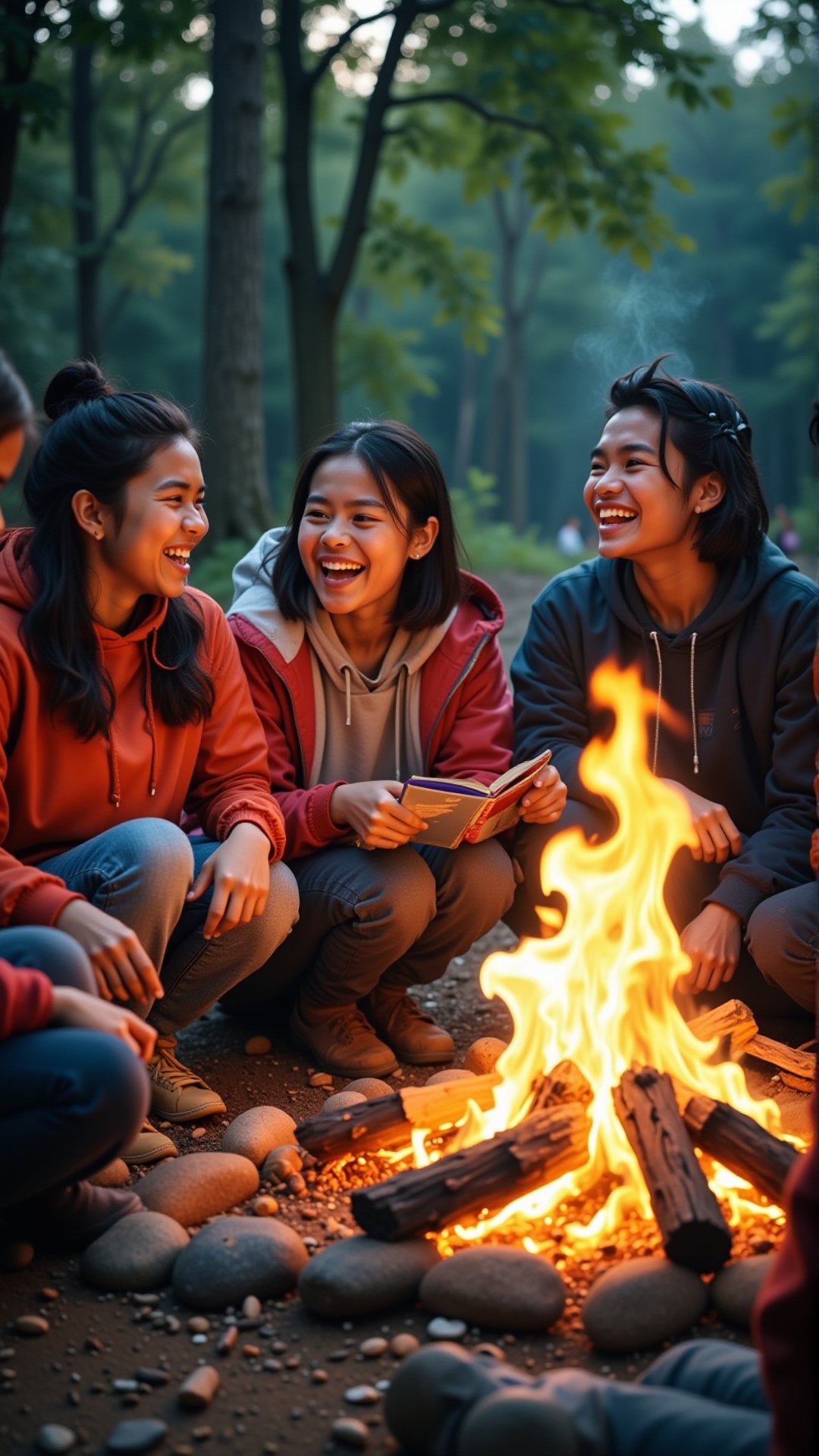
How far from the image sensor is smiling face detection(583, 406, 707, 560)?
382 centimetres

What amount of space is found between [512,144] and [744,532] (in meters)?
6.90

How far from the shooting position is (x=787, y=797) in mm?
3693

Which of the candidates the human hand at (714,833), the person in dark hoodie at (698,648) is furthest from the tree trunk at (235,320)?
the human hand at (714,833)

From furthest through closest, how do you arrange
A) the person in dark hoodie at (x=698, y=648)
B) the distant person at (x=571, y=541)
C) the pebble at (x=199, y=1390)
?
the distant person at (x=571, y=541), the person in dark hoodie at (x=698, y=648), the pebble at (x=199, y=1390)

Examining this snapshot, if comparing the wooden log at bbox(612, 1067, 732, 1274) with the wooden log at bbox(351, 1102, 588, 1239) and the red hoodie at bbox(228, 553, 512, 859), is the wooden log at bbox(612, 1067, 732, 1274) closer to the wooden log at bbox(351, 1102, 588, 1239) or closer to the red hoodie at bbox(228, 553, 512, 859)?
the wooden log at bbox(351, 1102, 588, 1239)

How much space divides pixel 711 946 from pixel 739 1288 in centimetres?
124

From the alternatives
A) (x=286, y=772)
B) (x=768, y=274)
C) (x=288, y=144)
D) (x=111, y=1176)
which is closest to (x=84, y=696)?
(x=286, y=772)

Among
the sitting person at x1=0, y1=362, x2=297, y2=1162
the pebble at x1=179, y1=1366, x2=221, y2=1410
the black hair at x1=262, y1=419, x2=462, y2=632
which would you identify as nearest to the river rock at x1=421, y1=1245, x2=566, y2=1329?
the pebble at x1=179, y1=1366, x2=221, y2=1410

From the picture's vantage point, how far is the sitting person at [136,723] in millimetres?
3137

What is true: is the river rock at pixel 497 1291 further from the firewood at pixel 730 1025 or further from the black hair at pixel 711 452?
the black hair at pixel 711 452

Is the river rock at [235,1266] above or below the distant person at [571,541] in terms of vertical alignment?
below

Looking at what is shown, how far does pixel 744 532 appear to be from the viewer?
3.85 m

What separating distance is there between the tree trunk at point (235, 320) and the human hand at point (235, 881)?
553cm

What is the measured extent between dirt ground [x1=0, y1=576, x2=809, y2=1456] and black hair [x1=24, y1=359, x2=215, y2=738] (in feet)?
4.13
